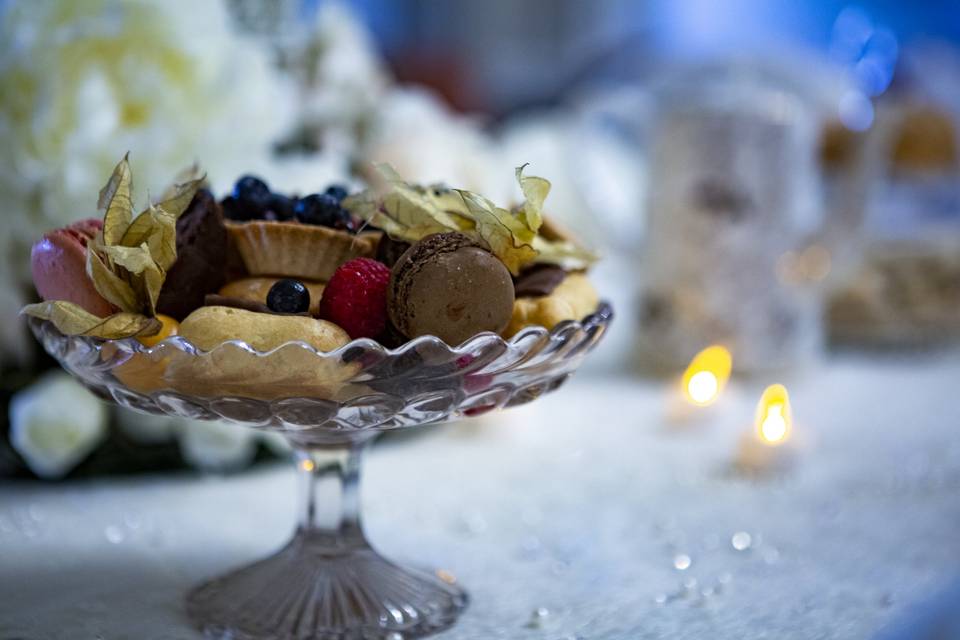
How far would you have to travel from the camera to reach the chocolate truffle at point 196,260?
431 mm

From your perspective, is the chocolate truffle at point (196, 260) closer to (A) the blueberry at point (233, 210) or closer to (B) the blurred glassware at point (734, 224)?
(A) the blueberry at point (233, 210)

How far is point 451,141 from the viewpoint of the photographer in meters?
0.91

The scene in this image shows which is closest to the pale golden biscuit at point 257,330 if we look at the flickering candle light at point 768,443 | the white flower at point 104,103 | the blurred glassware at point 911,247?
the white flower at point 104,103

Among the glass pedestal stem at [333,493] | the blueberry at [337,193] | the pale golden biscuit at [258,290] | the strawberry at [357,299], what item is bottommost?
the glass pedestal stem at [333,493]

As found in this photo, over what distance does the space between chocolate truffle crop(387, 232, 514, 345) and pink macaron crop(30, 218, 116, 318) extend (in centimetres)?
12

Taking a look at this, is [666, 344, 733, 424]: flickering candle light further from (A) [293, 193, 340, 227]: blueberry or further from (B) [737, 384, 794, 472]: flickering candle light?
(A) [293, 193, 340, 227]: blueberry

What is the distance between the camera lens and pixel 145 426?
2.17 ft

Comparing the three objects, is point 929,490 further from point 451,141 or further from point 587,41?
point 587,41

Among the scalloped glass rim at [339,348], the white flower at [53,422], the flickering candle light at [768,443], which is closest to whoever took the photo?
the scalloped glass rim at [339,348]

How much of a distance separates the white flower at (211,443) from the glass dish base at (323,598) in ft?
0.49

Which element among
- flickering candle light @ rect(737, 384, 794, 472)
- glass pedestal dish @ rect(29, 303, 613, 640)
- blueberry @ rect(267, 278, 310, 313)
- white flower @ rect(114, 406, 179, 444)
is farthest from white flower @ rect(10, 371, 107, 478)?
flickering candle light @ rect(737, 384, 794, 472)

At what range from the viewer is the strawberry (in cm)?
41

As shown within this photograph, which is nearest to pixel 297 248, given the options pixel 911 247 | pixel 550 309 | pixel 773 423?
pixel 550 309

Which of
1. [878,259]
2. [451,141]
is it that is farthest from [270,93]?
[878,259]
